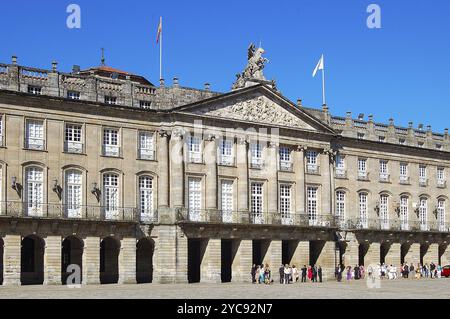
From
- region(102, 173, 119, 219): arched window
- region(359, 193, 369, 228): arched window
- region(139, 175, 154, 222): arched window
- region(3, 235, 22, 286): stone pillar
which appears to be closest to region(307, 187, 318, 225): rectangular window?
region(359, 193, 369, 228): arched window

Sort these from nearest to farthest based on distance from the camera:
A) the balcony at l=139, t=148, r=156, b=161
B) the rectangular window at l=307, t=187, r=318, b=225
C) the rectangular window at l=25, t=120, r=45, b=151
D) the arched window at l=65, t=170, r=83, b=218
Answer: the rectangular window at l=25, t=120, r=45, b=151, the arched window at l=65, t=170, r=83, b=218, the balcony at l=139, t=148, r=156, b=161, the rectangular window at l=307, t=187, r=318, b=225

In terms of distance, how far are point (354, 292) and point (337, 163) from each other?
2102 centimetres

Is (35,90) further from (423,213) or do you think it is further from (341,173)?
(423,213)

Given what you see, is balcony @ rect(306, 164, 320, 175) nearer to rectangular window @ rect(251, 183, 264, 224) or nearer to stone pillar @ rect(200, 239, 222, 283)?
rectangular window @ rect(251, 183, 264, 224)

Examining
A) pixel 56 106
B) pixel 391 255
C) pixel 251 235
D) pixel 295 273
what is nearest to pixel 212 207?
pixel 251 235

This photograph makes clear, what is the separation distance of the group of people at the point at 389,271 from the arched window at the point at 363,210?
3115 millimetres

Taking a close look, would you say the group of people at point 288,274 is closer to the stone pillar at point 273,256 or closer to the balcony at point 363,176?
the stone pillar at point 273,256

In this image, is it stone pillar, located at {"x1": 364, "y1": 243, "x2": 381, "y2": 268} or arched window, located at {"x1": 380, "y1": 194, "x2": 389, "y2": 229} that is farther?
arched window, located at {"x1": 380, "y1": 194, "x2": 389, "y2": 229}

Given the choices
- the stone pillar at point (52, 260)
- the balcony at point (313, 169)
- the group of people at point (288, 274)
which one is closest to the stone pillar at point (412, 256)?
the group of people at point (288, 274)

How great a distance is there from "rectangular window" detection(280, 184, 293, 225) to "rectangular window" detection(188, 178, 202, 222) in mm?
6243

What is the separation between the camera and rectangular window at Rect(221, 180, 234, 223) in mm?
53188

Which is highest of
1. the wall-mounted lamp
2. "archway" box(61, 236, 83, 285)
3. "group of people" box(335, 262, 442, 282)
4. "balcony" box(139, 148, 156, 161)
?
"balcony" box(139, 148, 156, 161)

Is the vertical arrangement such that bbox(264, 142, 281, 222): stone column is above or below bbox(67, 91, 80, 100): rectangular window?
below

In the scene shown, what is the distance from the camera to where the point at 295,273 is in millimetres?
53406
